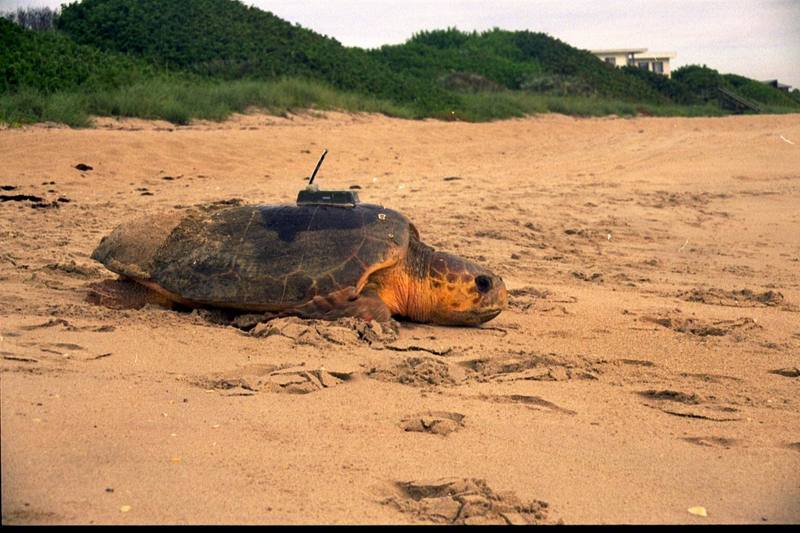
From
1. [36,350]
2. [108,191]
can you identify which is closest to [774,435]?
[36,350]

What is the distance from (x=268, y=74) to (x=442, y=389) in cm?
1873

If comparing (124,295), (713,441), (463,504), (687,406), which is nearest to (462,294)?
(687,406)

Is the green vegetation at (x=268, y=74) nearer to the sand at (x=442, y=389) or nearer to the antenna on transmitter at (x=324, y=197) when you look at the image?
the sand at (x=442, y=389)

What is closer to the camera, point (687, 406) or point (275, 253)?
point (687, 406)

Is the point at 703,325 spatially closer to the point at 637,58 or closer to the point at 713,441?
the point at 713,441

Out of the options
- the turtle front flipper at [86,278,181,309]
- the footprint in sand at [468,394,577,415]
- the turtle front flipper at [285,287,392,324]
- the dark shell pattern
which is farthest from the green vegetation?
the footprint in sand at [468,394,577,415]

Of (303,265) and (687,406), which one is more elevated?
(303,265)

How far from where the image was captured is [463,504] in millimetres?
2111

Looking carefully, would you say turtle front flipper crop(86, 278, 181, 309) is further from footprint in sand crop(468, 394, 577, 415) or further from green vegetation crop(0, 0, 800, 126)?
green vegetation crop(0, 0, 800, 126)

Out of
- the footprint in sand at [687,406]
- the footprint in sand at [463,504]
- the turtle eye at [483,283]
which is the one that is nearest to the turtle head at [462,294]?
the turtle eye at [483,283]

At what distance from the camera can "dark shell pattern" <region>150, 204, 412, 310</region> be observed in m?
4.03

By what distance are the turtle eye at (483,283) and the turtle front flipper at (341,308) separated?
497mm

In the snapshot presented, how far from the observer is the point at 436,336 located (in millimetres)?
4141

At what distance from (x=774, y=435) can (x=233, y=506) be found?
5.80 ft
